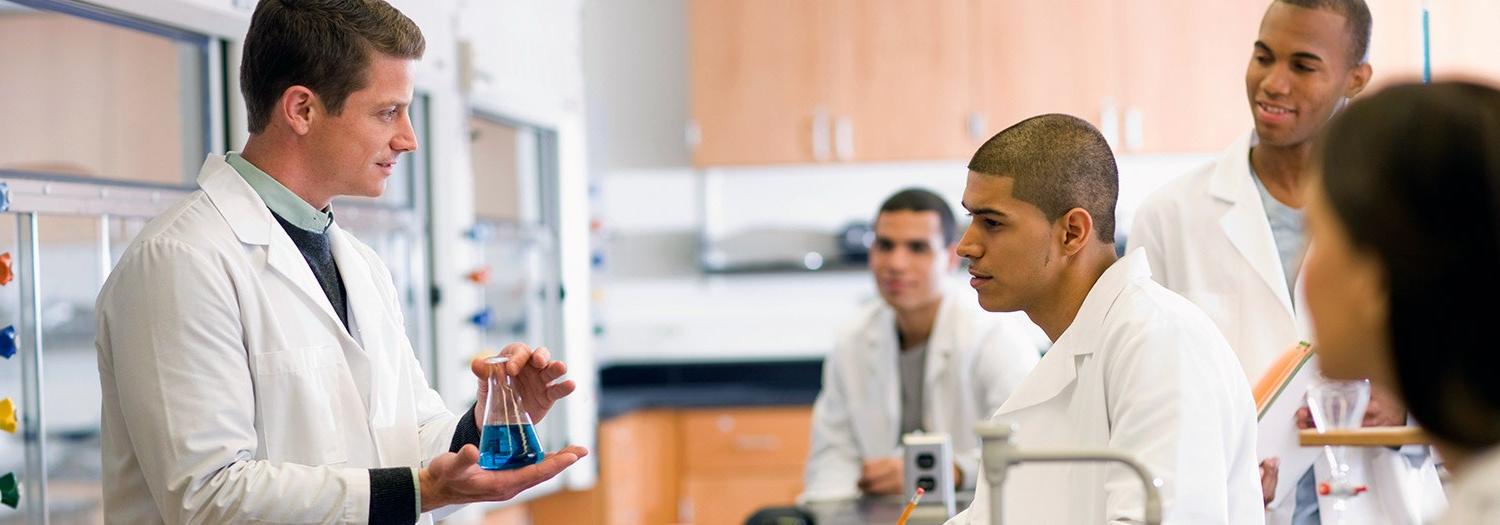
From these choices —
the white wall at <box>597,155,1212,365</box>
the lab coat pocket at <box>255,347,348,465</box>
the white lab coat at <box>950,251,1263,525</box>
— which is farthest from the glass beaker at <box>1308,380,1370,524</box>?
the white wall at <box>597,155,1212,365</box>

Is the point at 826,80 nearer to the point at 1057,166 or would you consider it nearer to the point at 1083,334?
the point at 1057,166

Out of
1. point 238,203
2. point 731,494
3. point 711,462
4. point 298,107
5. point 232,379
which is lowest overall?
point 731,494

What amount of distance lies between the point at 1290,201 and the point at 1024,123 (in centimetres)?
74

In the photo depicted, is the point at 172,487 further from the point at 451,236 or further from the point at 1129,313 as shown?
the point at 451,236

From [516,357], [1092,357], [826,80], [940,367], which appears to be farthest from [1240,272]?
[826,80]

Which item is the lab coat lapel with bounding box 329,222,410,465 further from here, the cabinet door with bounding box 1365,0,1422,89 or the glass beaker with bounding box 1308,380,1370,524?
the cabinet door with bounding box 1365,0,1422,89

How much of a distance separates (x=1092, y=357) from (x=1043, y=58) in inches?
159

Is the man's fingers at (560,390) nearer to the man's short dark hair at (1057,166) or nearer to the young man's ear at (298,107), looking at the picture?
the young man's ear at (298,107)

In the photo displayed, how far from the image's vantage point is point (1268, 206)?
239 cm

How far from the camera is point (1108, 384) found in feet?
5.56

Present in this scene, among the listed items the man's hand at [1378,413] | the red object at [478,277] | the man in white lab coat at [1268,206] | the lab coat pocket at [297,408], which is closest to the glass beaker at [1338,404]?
the man's hand at [1378,413]

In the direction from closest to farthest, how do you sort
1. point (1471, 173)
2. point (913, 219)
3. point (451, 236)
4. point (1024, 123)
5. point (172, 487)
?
1. point (1471, 173)
2. point (172, 487)
3. point (1024, 123)
4. point (913, 219)
5. point (451, 236)

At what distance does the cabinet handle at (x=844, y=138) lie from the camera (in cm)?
570

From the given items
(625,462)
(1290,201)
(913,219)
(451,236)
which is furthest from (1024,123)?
(625,462)
